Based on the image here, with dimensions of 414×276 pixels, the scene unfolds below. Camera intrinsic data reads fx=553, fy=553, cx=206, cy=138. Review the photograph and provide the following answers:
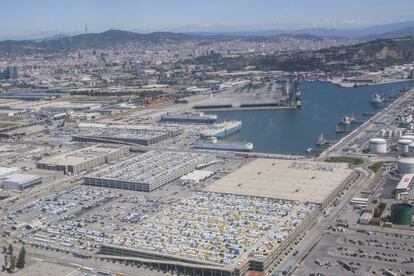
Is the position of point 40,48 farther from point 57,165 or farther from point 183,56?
point 57,165

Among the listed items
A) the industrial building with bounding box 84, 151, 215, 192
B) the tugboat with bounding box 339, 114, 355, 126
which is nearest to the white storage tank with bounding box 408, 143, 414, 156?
the tugboat with bounding box 339, 114, 355, 126

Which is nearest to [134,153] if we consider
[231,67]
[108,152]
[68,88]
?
[108,152]

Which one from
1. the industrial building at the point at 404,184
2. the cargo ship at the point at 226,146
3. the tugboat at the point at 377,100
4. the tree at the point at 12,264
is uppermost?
the tugboat at the point at 377,100

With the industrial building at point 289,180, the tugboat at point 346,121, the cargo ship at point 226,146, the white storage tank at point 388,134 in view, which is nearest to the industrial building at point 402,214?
the industrial building at point 289,180

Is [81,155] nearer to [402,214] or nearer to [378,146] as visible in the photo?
[378,146]

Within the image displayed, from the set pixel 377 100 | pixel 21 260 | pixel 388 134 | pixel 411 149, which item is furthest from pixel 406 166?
pixel 377 100

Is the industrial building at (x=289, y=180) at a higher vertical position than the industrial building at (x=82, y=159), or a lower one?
higher

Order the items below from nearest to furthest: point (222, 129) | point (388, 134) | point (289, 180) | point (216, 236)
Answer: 1. point (216, 236)
2. point (289, 180)
3. point (388, 134)
4. point (222, 129)

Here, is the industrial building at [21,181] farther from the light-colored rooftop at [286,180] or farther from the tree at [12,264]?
the tree at [12,264]
